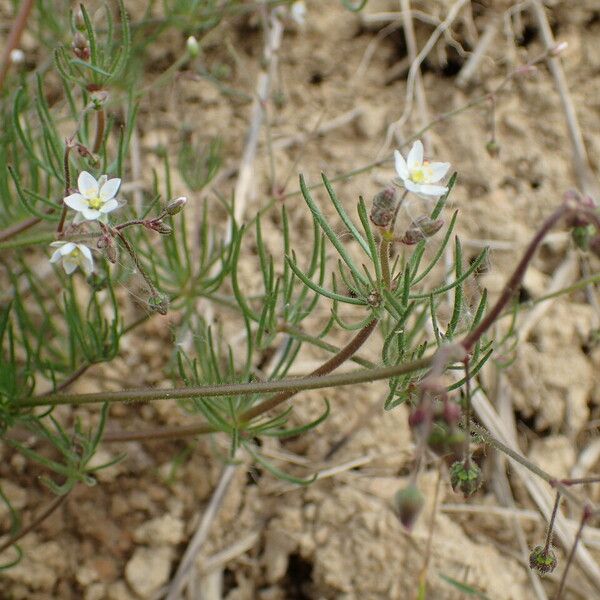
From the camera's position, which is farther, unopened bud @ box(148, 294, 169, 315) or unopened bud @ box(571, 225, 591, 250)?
unopened bud @ box(148, 294, 169, 315)

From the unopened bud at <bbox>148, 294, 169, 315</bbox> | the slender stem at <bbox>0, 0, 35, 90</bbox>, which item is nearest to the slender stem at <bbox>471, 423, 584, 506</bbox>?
the unopened bud at <bbox>148, 294, 169, 315</bbox>

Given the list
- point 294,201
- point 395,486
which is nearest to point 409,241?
point 395,486

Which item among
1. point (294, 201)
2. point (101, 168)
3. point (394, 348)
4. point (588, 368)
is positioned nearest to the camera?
point (394, 348)

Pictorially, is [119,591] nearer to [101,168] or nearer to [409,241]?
[101,168]

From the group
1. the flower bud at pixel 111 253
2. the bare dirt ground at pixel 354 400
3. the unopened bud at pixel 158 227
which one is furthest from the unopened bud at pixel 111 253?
the bare dirt ground at pixel 354 400

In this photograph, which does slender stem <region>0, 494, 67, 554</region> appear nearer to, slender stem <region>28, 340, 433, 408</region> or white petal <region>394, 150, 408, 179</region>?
slender stem <region>28, 340, 433, 408</region>
